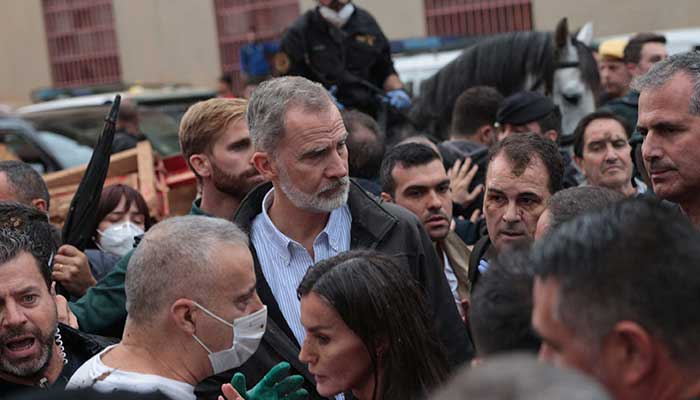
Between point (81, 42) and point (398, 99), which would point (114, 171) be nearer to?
point (398, 99)

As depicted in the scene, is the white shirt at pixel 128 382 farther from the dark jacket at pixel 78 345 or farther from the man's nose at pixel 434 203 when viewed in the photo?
the man's nose at pixel 434 203

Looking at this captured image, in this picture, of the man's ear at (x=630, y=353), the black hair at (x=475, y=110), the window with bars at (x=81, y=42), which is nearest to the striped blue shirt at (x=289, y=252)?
the man's ear at (x=630, y=353)

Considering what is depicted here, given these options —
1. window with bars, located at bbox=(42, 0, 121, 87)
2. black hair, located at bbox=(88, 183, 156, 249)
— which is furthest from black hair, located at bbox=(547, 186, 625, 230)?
window with bars, located at bbox=(42, 0, 121, 87)

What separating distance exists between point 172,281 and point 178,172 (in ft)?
12.6

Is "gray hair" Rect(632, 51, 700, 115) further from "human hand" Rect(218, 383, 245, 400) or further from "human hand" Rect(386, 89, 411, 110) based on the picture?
"human hand" Rect(386, 89, 411, 110)

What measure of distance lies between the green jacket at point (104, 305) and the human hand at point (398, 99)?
11.6ft

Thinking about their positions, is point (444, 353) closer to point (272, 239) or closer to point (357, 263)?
point (357, 263)

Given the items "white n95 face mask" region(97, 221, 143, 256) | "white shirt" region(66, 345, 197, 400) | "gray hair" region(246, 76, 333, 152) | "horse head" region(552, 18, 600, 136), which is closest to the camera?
"white shirt" region(66, 345, 197, 400)

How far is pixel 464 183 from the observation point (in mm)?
6582

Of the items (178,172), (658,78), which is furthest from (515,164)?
(178,172)

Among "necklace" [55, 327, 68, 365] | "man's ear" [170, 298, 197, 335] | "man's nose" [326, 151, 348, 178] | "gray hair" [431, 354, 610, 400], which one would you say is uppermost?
"gray hair" [431, 354, 610, 400]

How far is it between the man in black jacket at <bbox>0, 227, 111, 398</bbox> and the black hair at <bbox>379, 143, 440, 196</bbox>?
2011 mm

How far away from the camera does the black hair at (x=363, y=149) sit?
20.4ft

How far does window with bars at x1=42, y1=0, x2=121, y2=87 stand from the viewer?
21578 mm
